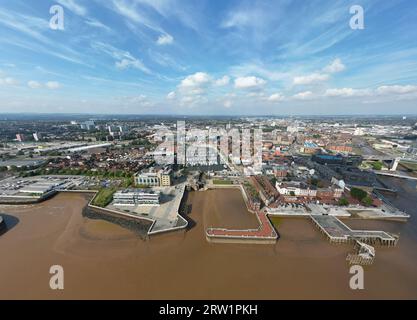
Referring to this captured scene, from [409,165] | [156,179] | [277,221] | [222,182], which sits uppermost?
[409,165]

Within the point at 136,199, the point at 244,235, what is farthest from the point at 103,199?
the point at 244,235

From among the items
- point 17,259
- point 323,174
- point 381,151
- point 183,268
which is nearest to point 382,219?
point 323,174

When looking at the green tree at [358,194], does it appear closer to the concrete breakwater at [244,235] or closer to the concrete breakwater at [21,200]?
the concrete breakwater at [244,235]

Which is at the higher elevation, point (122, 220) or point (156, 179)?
point (156, 179)

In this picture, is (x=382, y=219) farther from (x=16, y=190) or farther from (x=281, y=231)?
(x=16, y=190)

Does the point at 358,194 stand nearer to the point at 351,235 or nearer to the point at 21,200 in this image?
the point at 351,235

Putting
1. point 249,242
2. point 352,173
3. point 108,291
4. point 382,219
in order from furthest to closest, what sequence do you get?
point 352,173, point 382,219, point 249,242, point 108,291
